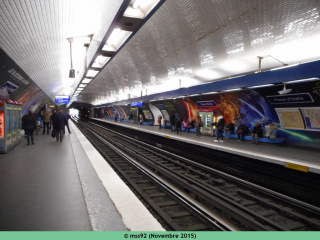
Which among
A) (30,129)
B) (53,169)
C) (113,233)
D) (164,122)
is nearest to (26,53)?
(30,129)

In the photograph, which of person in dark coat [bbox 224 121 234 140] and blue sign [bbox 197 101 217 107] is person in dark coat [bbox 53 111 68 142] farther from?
person in dark coat [bbox 224 121 234 140]

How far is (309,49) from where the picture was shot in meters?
5.54

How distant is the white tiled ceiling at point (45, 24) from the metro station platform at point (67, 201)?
9.98ft

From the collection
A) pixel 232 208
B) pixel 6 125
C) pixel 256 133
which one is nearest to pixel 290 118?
pixel 256 133

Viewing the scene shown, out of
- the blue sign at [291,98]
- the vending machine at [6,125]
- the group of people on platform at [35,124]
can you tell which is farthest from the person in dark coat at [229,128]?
the vending machine at [6,125]

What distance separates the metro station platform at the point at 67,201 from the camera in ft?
7.31

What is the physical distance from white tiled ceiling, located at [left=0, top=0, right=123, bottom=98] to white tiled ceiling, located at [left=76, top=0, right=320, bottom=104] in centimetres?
125

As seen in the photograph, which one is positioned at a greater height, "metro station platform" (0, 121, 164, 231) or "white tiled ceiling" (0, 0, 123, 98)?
"white tiled ceiling" (0, 0, 123, 98)

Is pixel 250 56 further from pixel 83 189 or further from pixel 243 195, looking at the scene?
pixel 83 189

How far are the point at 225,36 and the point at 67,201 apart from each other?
5.19 m

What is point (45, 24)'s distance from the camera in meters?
4.79

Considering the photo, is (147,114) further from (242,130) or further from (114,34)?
(114,34)

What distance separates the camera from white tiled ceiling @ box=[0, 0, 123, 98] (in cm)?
395

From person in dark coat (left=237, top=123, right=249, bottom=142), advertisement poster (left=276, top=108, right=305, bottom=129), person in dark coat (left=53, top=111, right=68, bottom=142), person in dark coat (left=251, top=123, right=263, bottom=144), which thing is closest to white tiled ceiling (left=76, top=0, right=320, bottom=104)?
advertisement poster (left=276, top=108, right=305, bottom=129)
